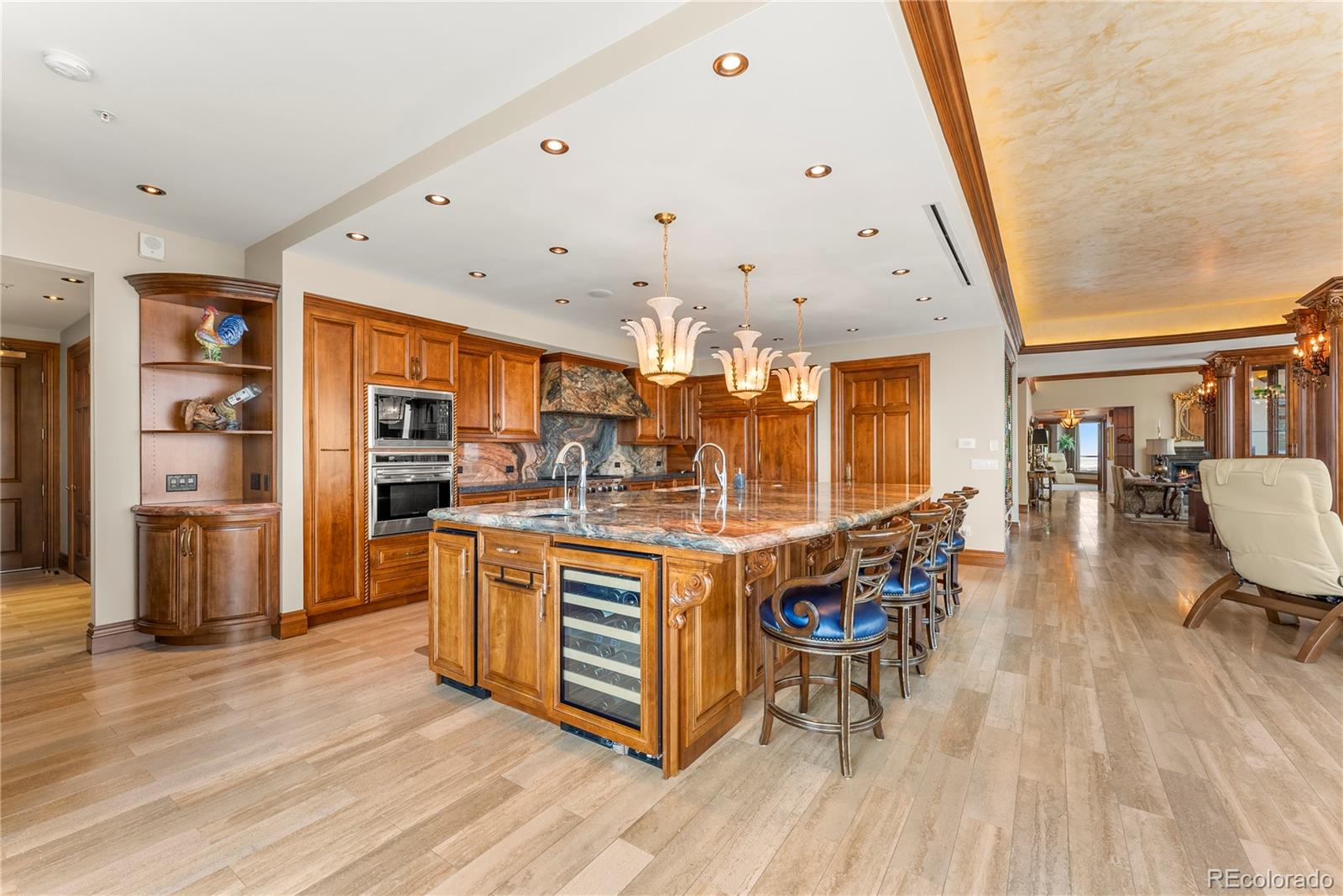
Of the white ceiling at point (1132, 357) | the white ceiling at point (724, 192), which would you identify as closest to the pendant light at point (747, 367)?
the white ceiling at point (724, 192)

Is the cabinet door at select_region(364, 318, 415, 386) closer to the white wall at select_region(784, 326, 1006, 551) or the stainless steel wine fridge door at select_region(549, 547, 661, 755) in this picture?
the stainless steel wine fridge door at select_region(549, 547, 661, 755)

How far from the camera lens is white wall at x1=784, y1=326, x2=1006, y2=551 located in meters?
5.96

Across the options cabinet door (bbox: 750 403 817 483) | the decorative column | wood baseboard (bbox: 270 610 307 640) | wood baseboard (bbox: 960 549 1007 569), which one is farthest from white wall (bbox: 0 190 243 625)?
the decorative column

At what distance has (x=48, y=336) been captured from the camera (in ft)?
18.7

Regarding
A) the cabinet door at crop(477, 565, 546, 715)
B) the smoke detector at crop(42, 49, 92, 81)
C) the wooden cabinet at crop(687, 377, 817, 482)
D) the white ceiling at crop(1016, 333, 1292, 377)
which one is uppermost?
the smoke detector at crop(42, 49, 92, 81)

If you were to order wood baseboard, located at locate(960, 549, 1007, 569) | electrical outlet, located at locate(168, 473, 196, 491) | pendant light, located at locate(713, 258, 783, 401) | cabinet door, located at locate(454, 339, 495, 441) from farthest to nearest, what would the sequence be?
wood baseboard, located at locate(960, 549, 1007, 569) → cabinet door, located at locate(454, 339, 495, 441) → pendant light, located at locate(713, 258, 783, 401) → electrical outlet, located at locate(168, 473, 196, 491)

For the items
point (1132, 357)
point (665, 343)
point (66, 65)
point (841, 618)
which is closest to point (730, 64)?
point (665, 343)

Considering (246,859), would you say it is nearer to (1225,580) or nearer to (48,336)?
(1225,580)

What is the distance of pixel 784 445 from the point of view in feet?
24.5

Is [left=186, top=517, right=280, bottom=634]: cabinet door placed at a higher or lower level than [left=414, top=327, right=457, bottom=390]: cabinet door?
lower

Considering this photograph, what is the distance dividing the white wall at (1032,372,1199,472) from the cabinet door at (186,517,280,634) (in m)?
14.6

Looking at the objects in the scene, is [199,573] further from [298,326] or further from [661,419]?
[661,419]

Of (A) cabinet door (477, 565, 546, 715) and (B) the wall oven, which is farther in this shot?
(B) the wall oven

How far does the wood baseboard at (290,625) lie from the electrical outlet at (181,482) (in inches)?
44.8
